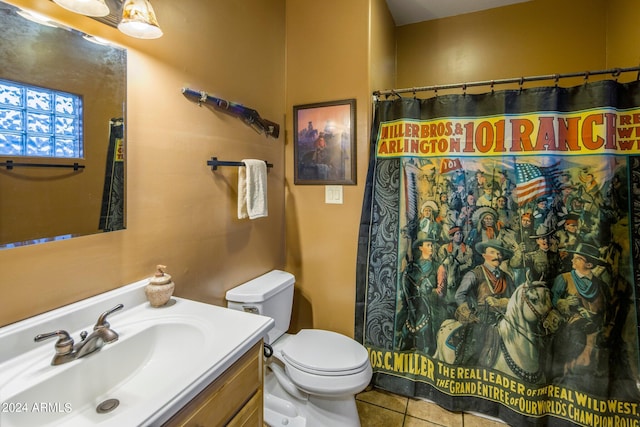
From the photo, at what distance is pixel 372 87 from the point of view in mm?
1912

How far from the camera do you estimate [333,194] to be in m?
2.01

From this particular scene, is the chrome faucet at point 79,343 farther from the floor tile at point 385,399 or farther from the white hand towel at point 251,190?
the floor tile at point 385,399

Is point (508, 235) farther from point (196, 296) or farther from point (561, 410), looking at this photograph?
point (196, 296)

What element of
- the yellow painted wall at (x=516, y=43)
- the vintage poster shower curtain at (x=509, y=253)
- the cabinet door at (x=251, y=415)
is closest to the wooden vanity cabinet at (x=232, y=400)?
the cabinet door at (x=251, y=415)

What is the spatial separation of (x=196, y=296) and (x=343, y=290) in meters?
0.95

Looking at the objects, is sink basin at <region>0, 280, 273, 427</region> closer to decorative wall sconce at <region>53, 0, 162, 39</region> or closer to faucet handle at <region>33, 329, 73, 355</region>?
faucet handle at <region>33, 329, 73, 355</region>

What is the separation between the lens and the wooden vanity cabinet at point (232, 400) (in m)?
0.76

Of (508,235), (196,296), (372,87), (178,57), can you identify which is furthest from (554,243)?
(178,57)

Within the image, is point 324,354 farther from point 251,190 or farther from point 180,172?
point 180,172

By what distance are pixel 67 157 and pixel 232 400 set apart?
93cm

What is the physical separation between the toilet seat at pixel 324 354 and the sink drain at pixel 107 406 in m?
0.80

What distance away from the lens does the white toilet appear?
56.0 inches

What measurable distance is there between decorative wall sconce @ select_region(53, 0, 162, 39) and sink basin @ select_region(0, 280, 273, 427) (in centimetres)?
97

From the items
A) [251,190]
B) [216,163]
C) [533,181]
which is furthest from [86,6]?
[533,181]
